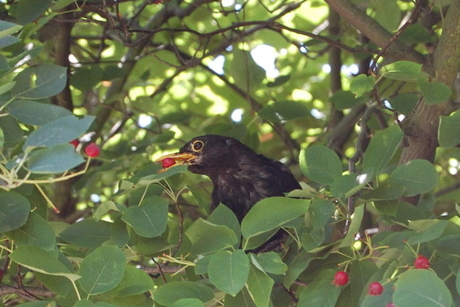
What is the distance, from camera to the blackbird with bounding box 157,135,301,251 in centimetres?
501

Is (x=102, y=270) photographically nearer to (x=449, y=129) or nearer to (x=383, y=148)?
(x=383, y=148)

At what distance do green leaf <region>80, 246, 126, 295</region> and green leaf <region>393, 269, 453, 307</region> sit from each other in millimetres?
909

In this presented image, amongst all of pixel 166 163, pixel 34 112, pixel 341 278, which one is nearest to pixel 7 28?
pixel 34 112

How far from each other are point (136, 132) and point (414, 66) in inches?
109

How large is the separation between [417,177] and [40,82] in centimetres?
143

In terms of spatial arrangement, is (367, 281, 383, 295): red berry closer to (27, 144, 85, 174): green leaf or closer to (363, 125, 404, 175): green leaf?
(363, 125, 404, 175): green leaf

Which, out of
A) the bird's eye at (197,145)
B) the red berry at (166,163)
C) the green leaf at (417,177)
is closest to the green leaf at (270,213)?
the green leaf at (417,177)

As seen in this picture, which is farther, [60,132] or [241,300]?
[241,300]

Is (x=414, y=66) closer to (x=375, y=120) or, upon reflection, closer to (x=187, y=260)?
(x=187, y=260)

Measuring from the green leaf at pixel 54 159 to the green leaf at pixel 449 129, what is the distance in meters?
1.71

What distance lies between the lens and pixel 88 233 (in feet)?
11.2

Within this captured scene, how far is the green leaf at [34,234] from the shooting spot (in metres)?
3.10

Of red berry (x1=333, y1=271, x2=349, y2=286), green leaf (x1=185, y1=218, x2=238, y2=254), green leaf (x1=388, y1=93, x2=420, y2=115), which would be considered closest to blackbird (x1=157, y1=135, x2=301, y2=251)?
green leaf (x1=388, y1=93, x2=420, y2=115)

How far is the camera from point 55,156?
94.7 inches
